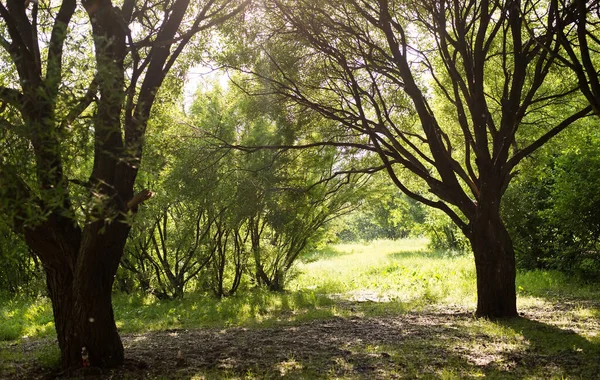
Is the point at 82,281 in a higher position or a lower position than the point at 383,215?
lower

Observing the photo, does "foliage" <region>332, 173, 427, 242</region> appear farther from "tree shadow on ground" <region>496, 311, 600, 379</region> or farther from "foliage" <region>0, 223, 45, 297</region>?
"foliage" <region>0, 223, 45, 297</region>

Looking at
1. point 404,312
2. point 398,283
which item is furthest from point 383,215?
point 404,312

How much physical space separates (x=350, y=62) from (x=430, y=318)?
4.87 metres

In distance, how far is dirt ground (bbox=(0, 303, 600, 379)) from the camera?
555cm

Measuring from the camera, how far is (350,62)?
9359mm

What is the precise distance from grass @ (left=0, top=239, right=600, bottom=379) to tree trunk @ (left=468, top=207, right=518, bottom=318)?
0.41m

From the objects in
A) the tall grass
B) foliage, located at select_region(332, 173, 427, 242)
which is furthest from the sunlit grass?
foliage, located at select_region(332, 173, 427, 242)

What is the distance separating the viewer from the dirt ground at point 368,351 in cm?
555

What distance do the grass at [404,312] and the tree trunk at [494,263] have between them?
0.41 m

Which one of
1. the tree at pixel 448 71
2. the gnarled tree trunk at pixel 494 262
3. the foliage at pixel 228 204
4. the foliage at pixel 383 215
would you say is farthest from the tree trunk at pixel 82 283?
the foliage at pixel 383 215

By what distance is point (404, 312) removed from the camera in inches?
403

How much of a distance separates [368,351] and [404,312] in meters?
3.77

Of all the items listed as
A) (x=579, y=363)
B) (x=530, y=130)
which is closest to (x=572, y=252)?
(x=530, y=130)

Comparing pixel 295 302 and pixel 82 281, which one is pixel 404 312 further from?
pixel 82 281
